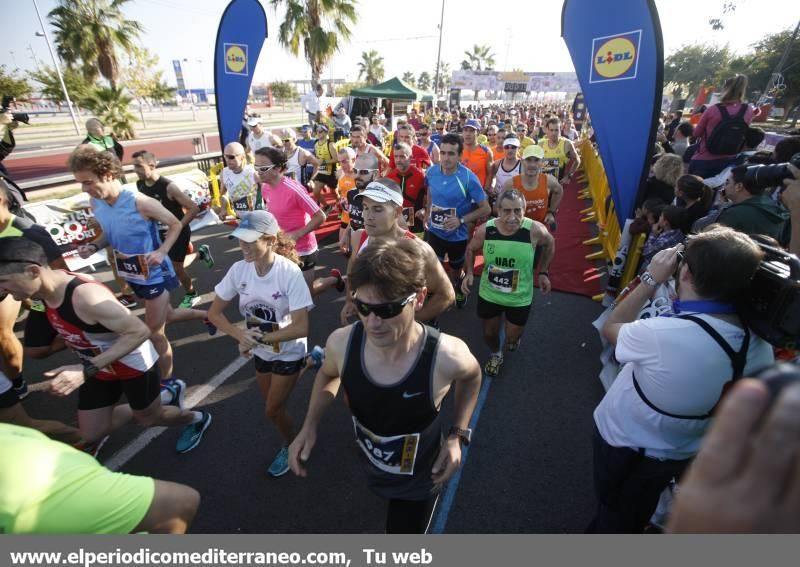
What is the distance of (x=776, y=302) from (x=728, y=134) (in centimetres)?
596

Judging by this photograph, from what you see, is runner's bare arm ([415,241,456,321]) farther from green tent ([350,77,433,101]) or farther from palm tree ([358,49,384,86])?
palm tree ([358,49,384,86])

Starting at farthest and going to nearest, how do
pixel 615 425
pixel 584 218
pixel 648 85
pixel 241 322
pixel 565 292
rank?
pixel 584 218 → pixel 565 292 → pixel 241 322 → pixel 648 85 → pixel 615 425

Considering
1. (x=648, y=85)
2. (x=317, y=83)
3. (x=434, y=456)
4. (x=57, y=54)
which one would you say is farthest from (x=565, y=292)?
(x=57, y=54)

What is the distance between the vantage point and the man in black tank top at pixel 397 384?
5.42 ft

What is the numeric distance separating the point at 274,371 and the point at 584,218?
937cm

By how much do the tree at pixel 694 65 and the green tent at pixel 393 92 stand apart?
45719 millimetres

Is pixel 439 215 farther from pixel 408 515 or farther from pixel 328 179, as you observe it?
pixel 328 179

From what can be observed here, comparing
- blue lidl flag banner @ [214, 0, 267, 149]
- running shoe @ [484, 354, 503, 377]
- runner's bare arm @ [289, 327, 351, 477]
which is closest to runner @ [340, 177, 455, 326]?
runner's bare arm @ [289, 327, 351, 477]

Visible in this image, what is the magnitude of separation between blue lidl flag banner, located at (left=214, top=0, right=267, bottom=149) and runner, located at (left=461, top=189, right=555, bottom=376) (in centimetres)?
764

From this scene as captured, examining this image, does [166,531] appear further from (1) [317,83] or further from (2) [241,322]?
(1) [317,83]

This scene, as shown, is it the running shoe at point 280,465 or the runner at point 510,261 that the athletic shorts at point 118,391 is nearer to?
the running shoe at point 280,465

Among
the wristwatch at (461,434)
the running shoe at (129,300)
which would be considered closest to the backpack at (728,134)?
the wristwatch at (461,434)

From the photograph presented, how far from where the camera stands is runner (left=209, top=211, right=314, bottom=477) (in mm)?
2648
